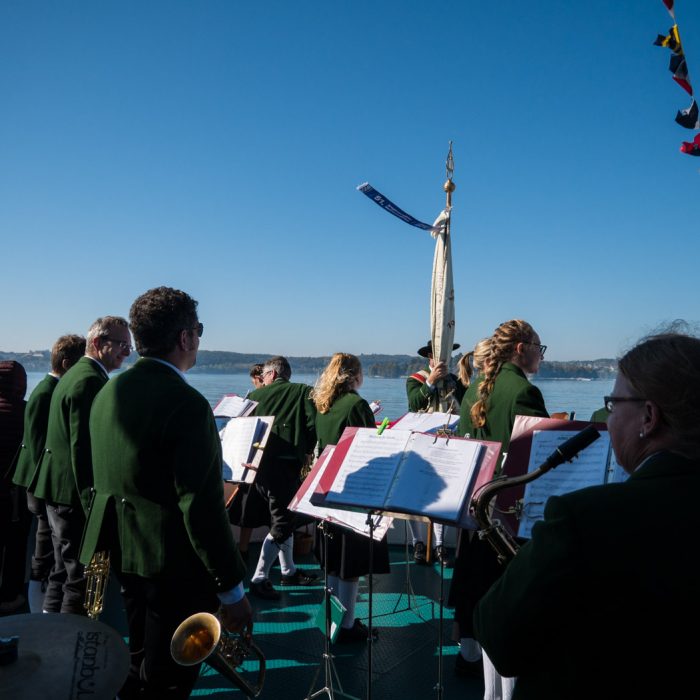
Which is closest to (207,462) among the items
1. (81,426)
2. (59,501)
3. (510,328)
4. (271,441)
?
(81,426)

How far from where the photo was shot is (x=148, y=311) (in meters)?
2.50

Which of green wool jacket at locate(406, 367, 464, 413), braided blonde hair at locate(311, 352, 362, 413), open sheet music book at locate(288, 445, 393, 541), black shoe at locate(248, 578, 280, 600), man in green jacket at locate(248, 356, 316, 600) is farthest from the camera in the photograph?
green wool jacket at locate(406, 367, 464, 413)

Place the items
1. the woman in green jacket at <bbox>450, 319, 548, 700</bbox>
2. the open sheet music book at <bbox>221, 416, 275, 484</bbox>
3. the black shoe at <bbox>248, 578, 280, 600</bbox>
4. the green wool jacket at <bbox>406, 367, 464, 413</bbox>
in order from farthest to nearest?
the green wool jacket at <bbox>406, 367, 464, 413</bbox>
the black shoe at <bbox>248, 578, 280, 600</bbox>
the open sheet music book at <bbox>221, 416, 275, 484</bbox>
the woman in green jacket at <bbox>450, 319, 548, 700</bbox>

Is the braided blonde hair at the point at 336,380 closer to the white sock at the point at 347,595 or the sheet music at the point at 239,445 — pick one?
the sheet music at the point at 239,445

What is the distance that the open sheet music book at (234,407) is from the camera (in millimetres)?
6113

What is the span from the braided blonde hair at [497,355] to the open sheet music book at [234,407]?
9.18 feet

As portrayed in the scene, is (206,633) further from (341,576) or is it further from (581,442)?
(341,576)

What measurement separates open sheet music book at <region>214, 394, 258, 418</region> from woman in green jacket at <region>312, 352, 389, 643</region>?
4.75 ft

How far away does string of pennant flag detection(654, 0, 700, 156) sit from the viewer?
497 centimetres

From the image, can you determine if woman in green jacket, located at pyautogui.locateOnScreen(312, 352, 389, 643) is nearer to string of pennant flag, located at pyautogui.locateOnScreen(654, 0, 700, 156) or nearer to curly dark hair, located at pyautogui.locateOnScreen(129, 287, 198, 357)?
curly dark hair, located at pyautogui.locateOnScreen(129, 287, 198, 357)

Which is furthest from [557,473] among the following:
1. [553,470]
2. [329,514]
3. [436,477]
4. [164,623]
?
[164,623]

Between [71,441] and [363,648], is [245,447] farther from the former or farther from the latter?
[363,648]

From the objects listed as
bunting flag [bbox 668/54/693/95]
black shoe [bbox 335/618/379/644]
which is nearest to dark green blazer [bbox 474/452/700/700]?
black shoe [bbox 335/618/379/644]

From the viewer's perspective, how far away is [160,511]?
232 cm
